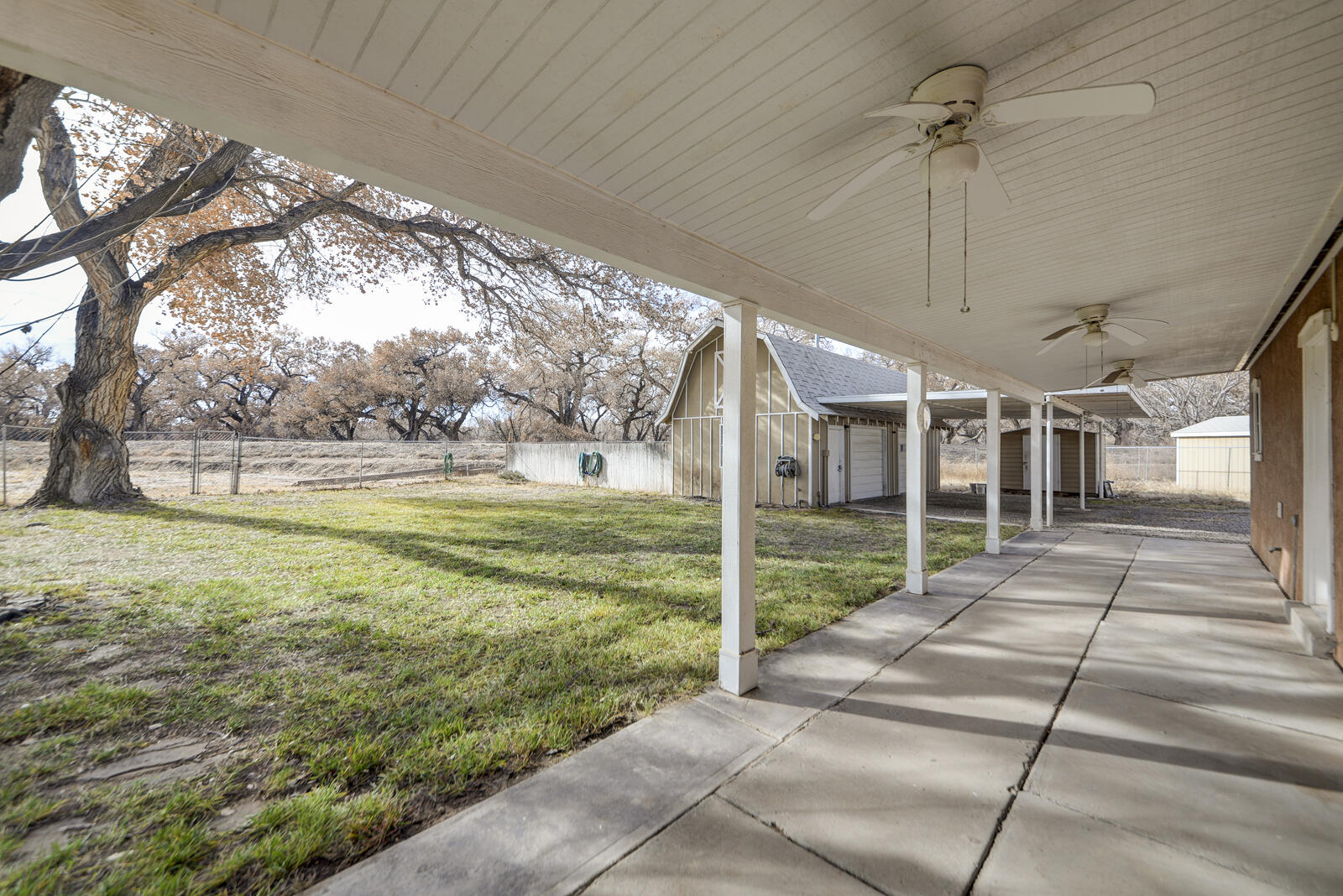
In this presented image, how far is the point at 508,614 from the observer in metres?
4.30

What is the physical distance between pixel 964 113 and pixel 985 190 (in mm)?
465

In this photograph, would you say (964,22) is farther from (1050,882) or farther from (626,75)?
(1050,882)

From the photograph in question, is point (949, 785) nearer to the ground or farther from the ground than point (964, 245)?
nearer to the ground

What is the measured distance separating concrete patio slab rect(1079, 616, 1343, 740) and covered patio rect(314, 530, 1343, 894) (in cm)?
2

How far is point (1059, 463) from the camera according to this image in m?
15.2

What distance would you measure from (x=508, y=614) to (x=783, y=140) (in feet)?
12.8

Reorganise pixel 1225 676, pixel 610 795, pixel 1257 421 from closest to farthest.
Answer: pixel 610 795
pixel 1225 676
pixel 1257 421

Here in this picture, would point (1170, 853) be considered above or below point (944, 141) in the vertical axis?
below

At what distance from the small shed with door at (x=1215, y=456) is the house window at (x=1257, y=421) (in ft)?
43.0

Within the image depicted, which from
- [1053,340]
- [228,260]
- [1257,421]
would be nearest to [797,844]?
[1053,340]

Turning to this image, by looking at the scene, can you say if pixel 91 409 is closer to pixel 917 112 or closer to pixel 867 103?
pixel 867 103

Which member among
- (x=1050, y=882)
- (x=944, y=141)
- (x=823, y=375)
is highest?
(x=823, y=375)

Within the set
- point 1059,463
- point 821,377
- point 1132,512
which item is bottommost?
point 1132,512

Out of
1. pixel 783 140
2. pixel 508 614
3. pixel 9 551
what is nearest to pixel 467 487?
pixel 9 551
